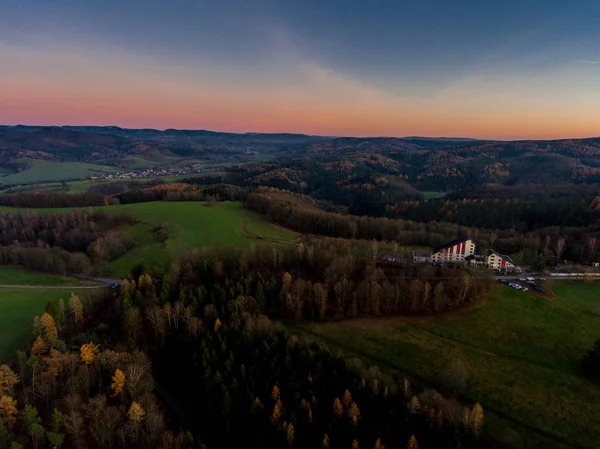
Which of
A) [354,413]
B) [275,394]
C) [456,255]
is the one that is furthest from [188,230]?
[354,413]

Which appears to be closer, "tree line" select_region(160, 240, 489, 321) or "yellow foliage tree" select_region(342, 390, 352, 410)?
"yellow foliage tree" select_region(342, 390, 352, 410)

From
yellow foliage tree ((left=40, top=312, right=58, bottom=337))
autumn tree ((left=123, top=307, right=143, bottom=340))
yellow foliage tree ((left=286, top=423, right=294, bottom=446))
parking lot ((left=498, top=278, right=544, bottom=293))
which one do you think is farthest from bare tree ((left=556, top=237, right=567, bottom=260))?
yellow foliage tree ((left=40, top=312, right=58, bottom=337))

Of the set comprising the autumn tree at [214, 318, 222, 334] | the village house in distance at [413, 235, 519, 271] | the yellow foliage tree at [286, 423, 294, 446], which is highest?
the village house in distance at [413, 235, 519, 271]

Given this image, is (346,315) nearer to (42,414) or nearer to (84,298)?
(42,414)

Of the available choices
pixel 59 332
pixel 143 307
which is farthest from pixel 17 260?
pixel 143 307

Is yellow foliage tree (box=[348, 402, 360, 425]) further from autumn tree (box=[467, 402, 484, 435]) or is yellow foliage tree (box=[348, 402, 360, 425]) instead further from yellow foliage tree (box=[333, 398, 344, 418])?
autumn tree (box=[467, 402, 484, 435])

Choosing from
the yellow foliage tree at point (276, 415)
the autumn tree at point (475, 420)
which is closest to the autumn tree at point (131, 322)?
the yellow foliage tree at point (276, 415)
